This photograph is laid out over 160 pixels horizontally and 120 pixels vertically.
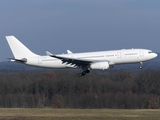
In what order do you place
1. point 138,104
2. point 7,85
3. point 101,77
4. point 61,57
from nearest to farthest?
1. point 61,57
2. point 138,104
3. point 7,85
4. point 101,77

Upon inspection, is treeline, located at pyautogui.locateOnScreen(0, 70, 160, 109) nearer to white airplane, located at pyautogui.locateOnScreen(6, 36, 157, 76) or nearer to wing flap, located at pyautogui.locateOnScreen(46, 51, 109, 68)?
white airplane, located at pyautogui.locateOnScreen(6, 36, 157, 76)

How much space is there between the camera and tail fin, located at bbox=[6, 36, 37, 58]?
67.4m

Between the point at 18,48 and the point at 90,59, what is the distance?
11131mm

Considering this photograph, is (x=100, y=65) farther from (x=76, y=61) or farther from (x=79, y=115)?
(x=79, y=115)

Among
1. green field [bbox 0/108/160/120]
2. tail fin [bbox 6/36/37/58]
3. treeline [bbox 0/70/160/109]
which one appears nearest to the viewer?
green field [bbox 0/108/160/120]

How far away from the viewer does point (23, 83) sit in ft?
356

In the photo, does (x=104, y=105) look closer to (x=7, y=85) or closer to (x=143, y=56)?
(x=7, y=85)

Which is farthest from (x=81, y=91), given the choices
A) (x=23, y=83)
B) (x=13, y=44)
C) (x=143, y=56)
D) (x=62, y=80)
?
(x=143, y=56)

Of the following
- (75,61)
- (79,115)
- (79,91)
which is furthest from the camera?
→ (79,91)

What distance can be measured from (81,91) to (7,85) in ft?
46.3

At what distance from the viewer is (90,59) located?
2452 inches

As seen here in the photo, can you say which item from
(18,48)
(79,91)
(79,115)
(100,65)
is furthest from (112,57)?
(79,91)

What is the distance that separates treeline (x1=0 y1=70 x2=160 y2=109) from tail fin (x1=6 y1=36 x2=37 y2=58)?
28874mm

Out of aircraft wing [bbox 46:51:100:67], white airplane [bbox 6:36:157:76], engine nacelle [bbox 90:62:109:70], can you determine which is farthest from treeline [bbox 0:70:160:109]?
engine nacelle [bbox 90:62:109:70]
